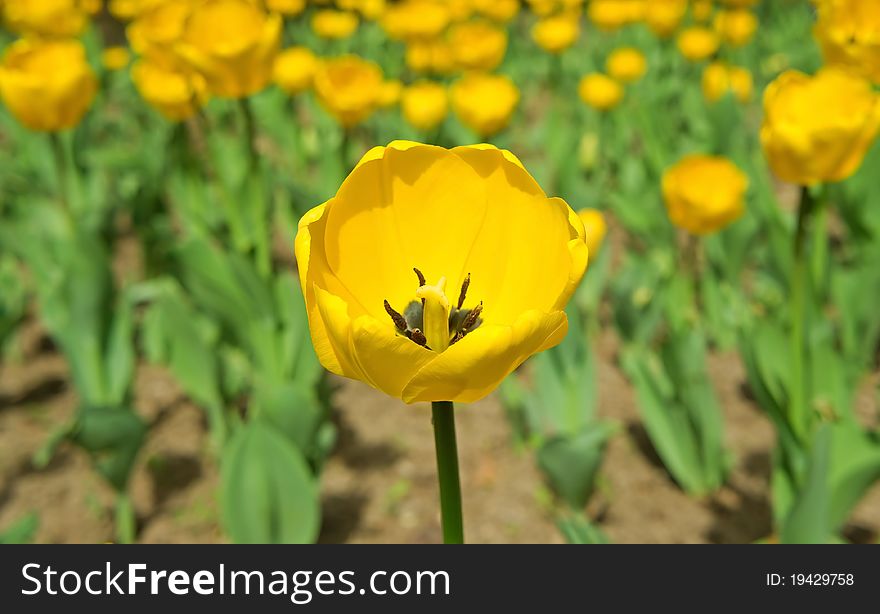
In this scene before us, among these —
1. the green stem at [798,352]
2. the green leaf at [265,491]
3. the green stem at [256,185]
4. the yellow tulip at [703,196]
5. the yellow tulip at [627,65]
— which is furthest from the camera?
the yellow tulip at [627,65]

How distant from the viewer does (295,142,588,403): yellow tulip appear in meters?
0.78

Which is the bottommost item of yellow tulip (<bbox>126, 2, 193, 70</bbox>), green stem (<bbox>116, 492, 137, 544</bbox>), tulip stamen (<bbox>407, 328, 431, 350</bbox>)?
green stem (<bbox>116, 492, 137, 544</bbox>)

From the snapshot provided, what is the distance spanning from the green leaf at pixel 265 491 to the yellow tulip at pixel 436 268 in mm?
885

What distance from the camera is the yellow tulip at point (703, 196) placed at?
2.36 meters

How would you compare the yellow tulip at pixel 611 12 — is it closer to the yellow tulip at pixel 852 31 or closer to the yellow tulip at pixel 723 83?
the yellow tulip at pixel 723 83

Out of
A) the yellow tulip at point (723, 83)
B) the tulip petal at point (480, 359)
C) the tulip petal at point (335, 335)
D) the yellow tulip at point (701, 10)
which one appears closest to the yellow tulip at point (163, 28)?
the tulip petal at point (335, 335)

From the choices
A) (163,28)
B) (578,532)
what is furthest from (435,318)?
(163,28)

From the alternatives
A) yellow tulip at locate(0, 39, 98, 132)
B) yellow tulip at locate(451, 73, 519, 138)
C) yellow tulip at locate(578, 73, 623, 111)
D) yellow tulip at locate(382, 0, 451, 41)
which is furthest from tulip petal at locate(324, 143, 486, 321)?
yellow tulip at locate(382, 0, 451, 41)

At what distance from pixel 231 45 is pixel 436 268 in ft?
3.84

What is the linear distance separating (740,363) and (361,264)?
2.28 meters

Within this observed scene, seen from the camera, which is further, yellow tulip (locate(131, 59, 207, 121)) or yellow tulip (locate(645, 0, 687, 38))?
yellow tulip (locate(645, 0, 687, 38))

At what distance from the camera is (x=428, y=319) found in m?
0.85

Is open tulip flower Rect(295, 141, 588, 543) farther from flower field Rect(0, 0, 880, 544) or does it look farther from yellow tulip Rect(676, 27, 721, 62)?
yellow tulip Rect(676, 27, 721, 62)

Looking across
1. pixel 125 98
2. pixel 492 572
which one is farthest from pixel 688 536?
pixel 125 98
